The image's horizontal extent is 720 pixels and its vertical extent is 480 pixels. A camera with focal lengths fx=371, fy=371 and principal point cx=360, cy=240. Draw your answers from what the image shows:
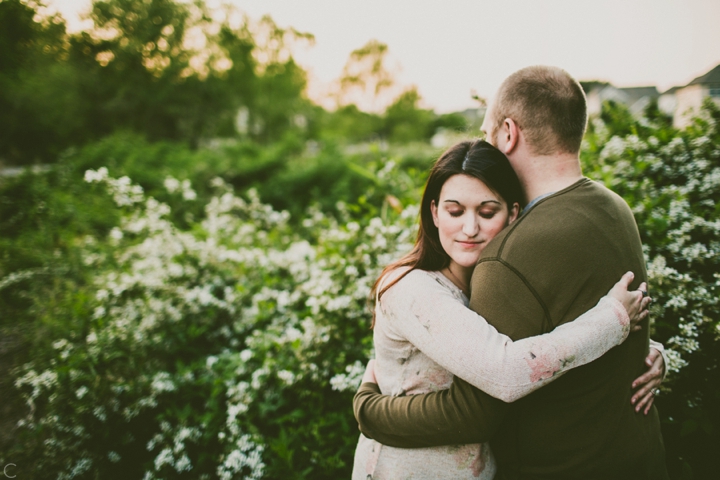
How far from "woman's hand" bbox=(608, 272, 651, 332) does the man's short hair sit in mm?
554

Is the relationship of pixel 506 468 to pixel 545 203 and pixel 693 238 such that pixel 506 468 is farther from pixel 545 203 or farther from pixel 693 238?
pixel 693 238

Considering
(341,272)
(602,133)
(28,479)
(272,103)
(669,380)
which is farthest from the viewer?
(272,103)

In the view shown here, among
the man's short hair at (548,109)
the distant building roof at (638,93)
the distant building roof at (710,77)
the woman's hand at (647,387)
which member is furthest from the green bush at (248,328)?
the man's short hair at (548,109)

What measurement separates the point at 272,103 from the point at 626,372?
80.9 feet

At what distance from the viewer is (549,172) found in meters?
1.51

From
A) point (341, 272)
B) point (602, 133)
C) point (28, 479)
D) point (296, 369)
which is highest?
point (602, 133)

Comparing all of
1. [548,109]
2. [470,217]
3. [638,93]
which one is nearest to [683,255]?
[548,109]

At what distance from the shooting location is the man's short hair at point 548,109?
1.49m

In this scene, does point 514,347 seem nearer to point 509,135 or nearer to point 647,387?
point 647,387

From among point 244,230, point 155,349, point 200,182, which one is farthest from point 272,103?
point 155,349

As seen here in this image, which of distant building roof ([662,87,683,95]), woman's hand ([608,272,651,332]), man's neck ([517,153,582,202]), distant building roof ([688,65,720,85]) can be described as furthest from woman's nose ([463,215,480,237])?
distant building roof ([662,87,683,95])

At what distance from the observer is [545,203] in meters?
1.39

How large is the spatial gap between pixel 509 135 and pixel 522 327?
2.68 feet

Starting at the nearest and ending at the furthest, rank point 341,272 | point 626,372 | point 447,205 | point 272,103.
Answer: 1. point 626,372
2. point 447,205
3. point 341,272
4. point 272,103
